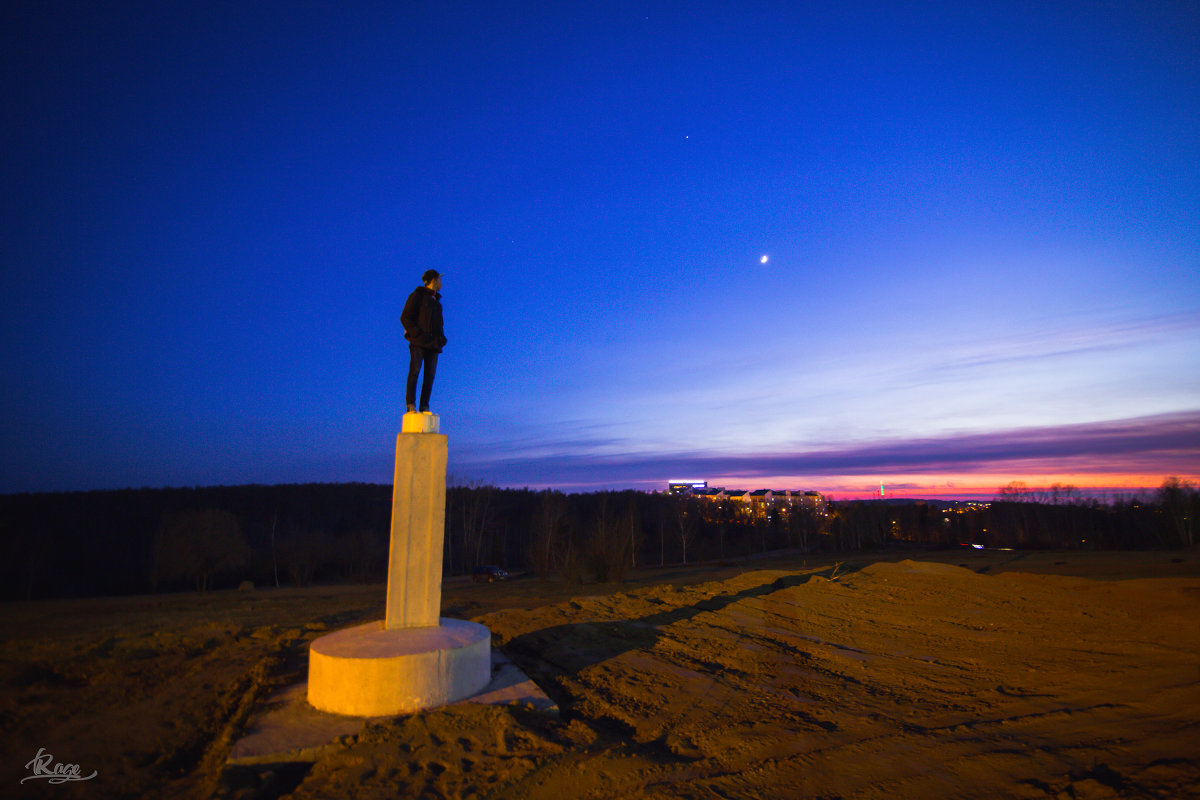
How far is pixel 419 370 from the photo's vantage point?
7.23 metres

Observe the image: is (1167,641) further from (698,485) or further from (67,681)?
(698,485)

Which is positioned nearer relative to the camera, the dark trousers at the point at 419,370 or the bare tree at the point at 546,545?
the dark trousers at the point at 419,370

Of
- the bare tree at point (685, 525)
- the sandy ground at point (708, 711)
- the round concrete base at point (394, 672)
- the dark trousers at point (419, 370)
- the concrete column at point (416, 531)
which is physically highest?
the dark trousers at point (419, 370)

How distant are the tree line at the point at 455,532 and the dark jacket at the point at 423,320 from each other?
18315 millimetres

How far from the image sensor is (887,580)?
51.2 feet

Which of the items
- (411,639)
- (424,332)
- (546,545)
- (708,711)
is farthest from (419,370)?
(546,545)

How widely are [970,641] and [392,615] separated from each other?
9.08m

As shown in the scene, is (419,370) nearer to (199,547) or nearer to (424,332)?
(424,332)

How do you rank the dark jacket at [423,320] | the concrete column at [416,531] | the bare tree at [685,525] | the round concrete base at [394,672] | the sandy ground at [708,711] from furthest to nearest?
the bare tree at [685,525] → the dark jacket at [423,320] → the concrete column at [416,531] → the round concrete base at [394,672] → the sandy ground at [708,711]

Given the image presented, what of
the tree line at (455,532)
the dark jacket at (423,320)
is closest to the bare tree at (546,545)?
the tree line at (455,532)

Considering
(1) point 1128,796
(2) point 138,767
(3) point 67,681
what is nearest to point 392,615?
(2) point 138,767

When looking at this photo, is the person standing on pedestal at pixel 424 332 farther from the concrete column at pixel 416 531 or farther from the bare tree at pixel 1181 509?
the bare tree at pixel 1181 509

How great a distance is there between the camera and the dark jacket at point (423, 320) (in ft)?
23.2

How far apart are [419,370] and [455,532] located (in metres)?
55.0
